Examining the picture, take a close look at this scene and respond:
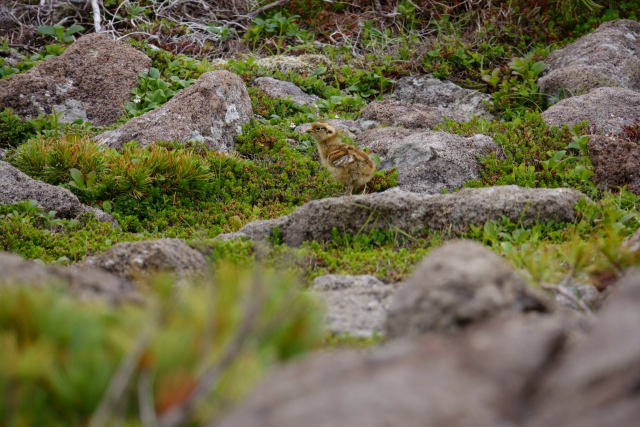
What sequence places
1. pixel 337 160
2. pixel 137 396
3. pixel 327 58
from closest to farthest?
pixel 137 396
pixel 337 160
pixel 327 58

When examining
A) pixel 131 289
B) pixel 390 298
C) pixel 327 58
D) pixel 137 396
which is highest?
pixel 137 396

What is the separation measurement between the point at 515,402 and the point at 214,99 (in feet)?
28.4

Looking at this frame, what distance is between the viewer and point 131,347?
241 cm

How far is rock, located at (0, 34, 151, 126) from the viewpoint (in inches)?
448

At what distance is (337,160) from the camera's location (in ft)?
28.4

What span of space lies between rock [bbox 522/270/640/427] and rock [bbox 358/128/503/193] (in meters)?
6.54

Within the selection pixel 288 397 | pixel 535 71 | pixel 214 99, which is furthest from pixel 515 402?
pixel 535 71

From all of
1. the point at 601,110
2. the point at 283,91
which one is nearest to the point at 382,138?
the point at 283,91

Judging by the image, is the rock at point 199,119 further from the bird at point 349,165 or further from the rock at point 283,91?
the bird at point 349,165

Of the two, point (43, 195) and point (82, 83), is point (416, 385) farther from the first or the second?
point (82, 83)

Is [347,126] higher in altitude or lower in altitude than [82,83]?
lower

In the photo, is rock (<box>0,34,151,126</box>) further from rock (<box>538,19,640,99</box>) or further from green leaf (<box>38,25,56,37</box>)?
rock (<box>538,19,640,99</box>)

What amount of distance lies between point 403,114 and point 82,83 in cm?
522

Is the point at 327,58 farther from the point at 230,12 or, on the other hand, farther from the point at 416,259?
the point at 416,259
